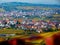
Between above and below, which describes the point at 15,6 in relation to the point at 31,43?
above

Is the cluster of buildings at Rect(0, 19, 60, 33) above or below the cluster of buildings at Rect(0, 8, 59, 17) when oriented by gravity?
below

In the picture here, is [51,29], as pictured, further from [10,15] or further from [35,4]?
[10,15]

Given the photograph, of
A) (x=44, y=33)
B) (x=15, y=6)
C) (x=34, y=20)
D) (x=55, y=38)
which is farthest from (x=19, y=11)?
(x=55, y=38)

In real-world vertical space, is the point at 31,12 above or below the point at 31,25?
above

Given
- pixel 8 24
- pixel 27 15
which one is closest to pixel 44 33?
pixel 27 15

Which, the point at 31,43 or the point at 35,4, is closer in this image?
the point at 31,43

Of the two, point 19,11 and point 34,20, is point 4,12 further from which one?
point 34,20

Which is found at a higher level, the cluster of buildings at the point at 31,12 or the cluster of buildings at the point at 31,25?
the cluster of buildings at the point at 31,12

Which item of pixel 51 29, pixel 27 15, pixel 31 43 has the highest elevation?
pixel 27 15

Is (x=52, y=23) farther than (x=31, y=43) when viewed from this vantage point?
Yes
